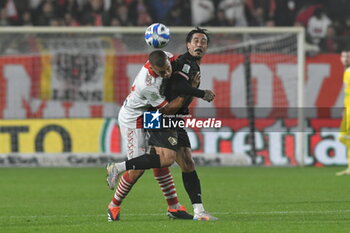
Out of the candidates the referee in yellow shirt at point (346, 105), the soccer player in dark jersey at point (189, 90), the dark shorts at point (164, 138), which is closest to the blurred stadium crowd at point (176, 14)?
the referee in yellow shirt at point (346, 105)

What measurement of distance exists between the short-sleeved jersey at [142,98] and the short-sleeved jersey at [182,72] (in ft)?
0.29

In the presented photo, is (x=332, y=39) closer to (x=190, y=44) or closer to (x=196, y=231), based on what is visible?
(x=190, y=44)

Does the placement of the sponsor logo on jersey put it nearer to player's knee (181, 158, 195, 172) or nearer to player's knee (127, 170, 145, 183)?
player's knee (181, 158, 195, 172)

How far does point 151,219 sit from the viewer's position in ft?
34.0

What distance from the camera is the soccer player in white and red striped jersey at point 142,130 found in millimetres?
9922

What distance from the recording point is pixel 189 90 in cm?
990

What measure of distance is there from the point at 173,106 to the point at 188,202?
111 inches

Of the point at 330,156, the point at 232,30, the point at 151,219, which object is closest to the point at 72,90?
the point at 232,30

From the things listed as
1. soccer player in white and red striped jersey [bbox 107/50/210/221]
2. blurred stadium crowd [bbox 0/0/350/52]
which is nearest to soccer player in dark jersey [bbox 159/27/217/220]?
soccer player in white and red striped jersey [bbox 107/50/210/221]

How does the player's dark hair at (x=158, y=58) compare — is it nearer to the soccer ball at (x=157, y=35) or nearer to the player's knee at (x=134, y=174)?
the soccer ball at (x=157, y=35)

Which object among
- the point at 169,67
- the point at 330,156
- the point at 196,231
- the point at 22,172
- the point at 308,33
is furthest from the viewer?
the point at 308,33

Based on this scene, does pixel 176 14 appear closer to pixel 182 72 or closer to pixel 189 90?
pixel 182 72

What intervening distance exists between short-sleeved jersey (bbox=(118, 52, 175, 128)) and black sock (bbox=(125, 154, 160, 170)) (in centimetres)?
43

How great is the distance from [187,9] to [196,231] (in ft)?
47.6
